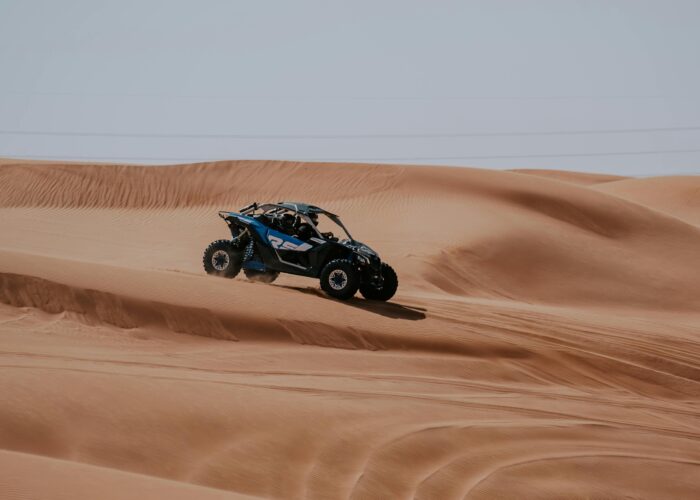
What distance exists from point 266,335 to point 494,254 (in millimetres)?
12200

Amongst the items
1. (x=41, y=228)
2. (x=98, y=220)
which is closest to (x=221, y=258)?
(x=41, y=228)

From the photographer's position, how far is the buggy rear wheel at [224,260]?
16.5 m

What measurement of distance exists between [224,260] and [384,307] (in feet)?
9.33

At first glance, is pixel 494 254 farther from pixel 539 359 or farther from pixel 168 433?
pixel 168 433

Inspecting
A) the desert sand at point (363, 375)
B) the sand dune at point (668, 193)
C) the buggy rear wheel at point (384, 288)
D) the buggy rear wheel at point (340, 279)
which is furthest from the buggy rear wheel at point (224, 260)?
the sand dune at point (668, 193)

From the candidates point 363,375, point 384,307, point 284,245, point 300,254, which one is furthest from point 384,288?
point 363,375

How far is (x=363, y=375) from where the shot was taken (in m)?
12.0

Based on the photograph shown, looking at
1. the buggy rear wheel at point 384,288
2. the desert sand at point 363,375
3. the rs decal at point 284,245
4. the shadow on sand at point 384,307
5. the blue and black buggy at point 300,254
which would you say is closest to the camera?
the desert sand at point 363,375

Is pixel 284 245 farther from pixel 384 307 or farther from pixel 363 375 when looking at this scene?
pixel 363 375

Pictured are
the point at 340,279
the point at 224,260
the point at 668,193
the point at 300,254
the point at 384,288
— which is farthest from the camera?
the point at 668,193

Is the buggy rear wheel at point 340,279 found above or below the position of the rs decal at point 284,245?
below

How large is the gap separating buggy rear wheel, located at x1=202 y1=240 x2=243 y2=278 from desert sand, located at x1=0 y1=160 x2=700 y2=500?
0.75 meters

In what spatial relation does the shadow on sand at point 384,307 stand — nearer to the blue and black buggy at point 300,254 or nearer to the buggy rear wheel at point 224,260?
the blue and black buggy at point 300,254

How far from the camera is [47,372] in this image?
9.42 meters
